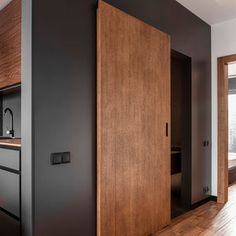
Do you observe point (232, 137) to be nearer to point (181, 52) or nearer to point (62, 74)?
point (181, 52)

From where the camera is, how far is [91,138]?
2.02m

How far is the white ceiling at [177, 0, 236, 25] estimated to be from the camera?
10.1 ft

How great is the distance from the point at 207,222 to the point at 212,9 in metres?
2.91

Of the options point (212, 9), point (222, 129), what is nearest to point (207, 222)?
point (222, 129)

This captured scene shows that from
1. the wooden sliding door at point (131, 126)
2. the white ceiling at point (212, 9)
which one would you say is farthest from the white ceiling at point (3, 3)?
the white ceiling at point (212, 9)

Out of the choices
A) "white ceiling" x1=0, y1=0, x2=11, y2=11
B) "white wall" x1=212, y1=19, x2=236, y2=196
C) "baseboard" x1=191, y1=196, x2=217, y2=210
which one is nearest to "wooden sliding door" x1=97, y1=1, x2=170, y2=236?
"baseboard" x1=191, y1=196, x2=217, y2=210

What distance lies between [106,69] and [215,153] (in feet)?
8.65

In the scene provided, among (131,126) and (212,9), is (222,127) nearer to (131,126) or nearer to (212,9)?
(212,9)

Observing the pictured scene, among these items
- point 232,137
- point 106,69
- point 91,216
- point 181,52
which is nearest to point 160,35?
point 181,52

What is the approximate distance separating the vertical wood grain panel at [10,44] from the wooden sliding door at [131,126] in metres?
0.92

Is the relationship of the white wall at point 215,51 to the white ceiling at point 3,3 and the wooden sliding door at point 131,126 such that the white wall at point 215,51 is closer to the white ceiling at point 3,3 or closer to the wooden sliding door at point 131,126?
the wooden sliding door at point 131,126

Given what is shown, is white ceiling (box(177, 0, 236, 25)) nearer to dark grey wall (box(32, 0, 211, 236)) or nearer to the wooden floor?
dark grey wall (box(32, 0, 211, 236))

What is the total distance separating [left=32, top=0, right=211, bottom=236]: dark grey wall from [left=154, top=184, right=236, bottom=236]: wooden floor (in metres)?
1.26

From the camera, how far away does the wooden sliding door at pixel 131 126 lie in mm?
2043
